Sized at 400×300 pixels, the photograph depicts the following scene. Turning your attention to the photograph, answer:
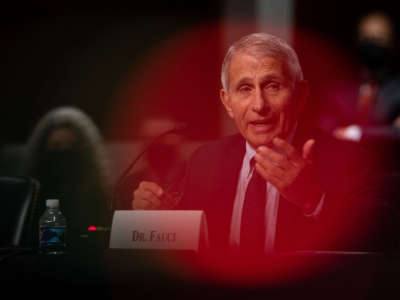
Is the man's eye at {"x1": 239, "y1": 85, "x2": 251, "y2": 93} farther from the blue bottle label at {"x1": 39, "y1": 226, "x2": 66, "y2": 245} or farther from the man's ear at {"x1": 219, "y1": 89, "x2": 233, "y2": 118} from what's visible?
the blue bottle label at {"x1": 39, "y1": 226, "x2": 66, "y2": 245}

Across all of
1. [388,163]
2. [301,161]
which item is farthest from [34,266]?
[388,163]

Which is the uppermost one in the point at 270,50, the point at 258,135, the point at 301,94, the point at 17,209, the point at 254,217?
the point at 270,50

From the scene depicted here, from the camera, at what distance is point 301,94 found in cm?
194

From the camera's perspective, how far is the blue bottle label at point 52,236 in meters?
1.78

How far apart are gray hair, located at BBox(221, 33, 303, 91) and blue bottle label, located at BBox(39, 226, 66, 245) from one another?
59cm

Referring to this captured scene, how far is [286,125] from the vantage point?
191 cm

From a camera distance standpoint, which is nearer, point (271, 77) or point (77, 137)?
point (271, 77)

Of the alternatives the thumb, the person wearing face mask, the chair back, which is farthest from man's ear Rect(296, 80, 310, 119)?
the chair back

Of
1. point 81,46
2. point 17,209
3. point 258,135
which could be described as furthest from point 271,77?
point 81,46

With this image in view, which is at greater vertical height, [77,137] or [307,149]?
[307,149]

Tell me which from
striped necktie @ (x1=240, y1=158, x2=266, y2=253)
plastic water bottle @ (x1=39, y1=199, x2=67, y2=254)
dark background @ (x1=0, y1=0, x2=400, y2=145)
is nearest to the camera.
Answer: plastic water bottle @ (x1=39, y1=199, x2=67, y2=254)

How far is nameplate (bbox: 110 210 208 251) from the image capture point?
154 centimetres

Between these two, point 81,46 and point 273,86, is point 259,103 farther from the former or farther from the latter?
point 81,46

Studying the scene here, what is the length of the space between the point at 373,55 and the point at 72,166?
68.7 inches
